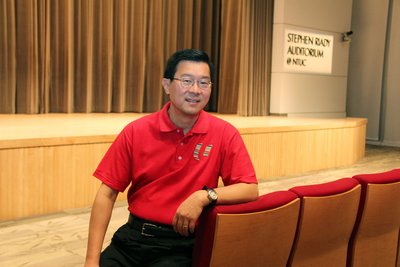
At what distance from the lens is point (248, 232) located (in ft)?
4.41

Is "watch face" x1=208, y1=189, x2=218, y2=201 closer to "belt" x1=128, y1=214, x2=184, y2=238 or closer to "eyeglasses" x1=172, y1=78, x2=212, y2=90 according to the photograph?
"belt" x1=128, y1=214, x2=184, y2=238

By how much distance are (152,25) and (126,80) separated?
76 cm

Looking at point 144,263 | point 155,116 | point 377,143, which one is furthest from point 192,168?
point 377,143

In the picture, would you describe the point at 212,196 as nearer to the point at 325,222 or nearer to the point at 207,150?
the point at 207,150

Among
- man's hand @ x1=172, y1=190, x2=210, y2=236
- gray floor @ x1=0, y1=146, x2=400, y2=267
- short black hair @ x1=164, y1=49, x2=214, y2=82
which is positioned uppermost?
short black hair @ x1=164, y1=49, x2=214, y2=82

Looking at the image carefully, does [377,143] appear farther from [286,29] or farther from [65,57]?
[65,57]

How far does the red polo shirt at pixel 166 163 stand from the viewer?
5.20 feet

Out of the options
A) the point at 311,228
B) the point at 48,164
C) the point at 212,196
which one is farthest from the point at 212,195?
the point at 48,164

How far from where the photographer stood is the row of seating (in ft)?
4.32

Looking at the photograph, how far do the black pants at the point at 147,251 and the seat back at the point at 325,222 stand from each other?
331 millimetres

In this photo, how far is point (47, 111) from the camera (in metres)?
5.30

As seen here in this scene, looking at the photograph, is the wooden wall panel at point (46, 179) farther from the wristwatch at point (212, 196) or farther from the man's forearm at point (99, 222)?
the wristwatch at point (212, 196)

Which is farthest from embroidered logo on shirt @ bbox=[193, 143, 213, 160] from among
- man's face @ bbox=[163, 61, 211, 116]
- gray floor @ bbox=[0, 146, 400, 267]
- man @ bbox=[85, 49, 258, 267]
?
gray floor @ bbox=[0, 146, 400, 267]

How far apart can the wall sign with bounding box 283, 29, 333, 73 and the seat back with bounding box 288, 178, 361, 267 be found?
4832 mm
